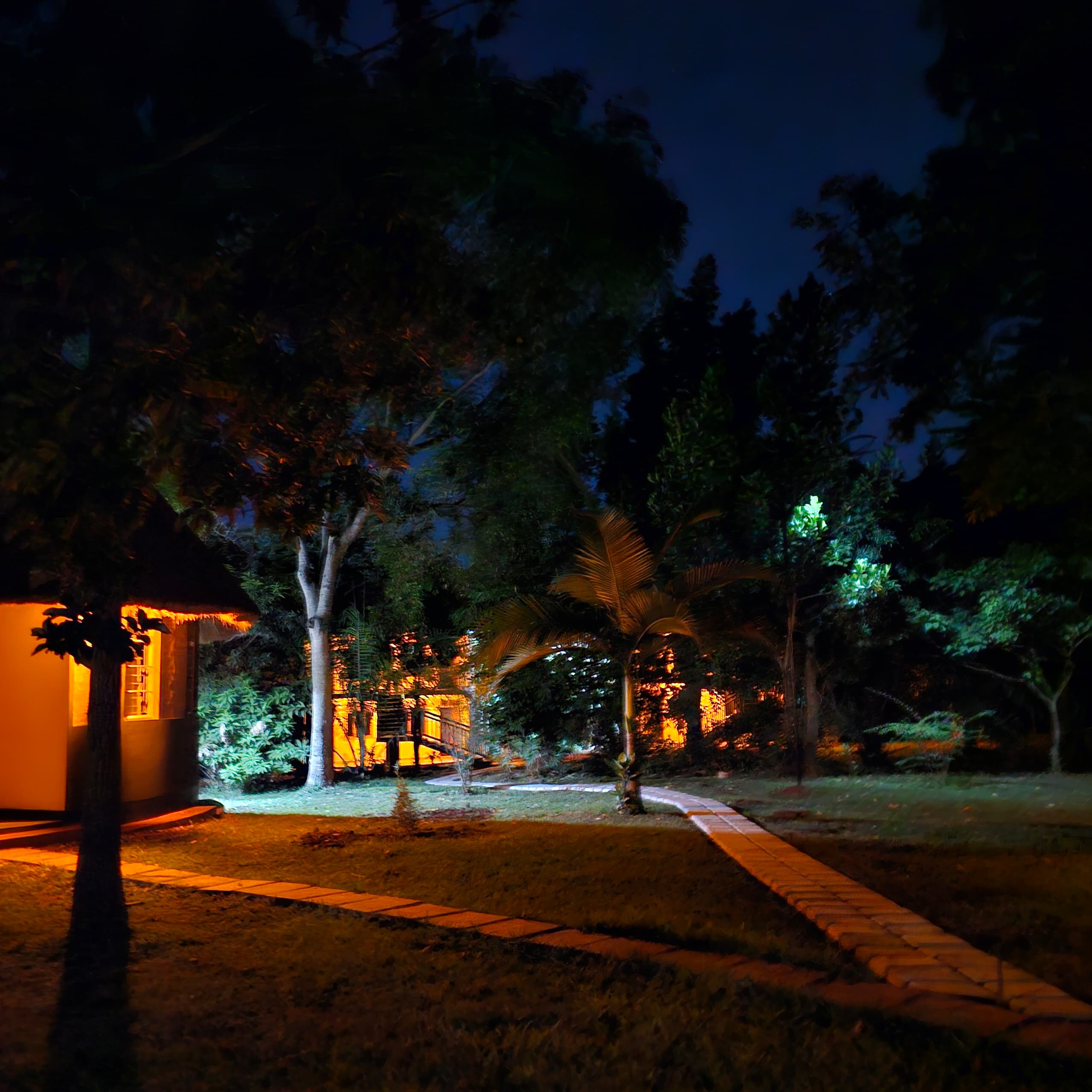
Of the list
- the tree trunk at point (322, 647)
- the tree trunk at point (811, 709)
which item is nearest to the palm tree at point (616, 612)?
the tree trunk at point (811, 709)

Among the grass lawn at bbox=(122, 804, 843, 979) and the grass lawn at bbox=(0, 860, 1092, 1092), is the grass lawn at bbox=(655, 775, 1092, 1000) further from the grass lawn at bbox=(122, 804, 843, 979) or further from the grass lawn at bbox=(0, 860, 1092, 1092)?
the grass lawn at bbox=(0, 860, 1092, 1092)

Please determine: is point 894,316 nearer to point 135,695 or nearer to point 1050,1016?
point 1050,1016

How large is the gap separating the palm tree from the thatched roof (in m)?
2.98

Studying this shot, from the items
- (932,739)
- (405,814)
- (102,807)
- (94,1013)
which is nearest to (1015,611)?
(932,739)

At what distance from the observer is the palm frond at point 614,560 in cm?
1190

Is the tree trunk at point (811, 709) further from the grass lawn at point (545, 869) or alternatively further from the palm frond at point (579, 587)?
the palm frond at point (579, 587)

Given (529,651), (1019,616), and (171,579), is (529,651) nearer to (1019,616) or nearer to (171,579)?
(171,579)

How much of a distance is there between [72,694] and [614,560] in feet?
19.5

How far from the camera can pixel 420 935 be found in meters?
6.05

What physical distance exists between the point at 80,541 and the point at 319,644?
42.6ft

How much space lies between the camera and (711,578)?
1241 centimetres

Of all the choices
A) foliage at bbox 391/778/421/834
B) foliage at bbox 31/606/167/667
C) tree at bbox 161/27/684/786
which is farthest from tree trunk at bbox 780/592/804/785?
foliage at bbox 31/606/167/667

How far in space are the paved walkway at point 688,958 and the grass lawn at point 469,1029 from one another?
0.14 m

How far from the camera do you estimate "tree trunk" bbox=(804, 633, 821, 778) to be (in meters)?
17.0
